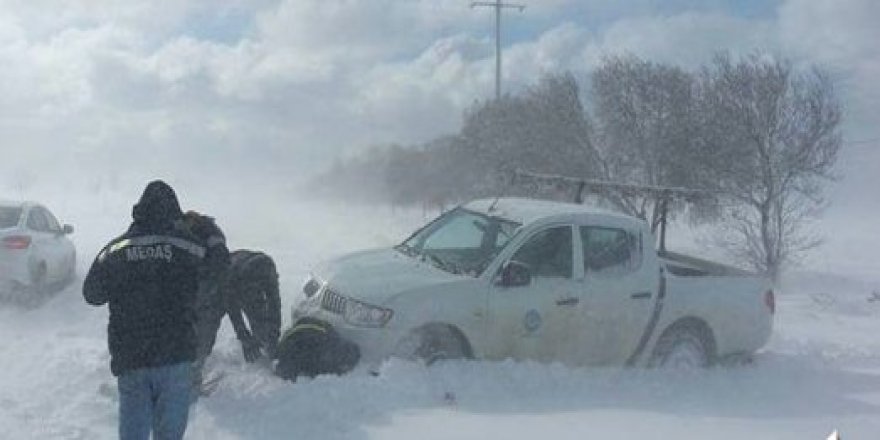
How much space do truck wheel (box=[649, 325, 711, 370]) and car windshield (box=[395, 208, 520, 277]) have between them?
5.97ft

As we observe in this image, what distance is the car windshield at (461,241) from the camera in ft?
28.2

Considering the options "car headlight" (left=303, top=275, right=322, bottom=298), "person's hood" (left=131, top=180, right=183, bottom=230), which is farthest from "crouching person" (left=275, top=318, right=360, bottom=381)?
"person's hood" (left=131, top=180, right=183, bottom=230)

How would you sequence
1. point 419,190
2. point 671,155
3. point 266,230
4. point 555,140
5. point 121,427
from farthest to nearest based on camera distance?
point 419,190 < point 266,230 < point 555,140 < point 671,155 < point 121,427

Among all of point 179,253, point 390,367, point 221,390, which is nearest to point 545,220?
point 390,367

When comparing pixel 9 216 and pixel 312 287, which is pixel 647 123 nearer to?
pixel 9 216

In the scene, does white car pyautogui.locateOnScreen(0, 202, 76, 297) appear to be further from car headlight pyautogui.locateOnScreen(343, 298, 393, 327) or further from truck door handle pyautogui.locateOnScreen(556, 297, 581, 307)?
truck door handle pyautogui.locateOnScreen(556, 297, 581, 307)

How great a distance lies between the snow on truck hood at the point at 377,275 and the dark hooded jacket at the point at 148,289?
8.33 ft

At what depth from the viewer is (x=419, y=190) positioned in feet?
214

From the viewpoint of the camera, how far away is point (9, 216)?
14359 mm

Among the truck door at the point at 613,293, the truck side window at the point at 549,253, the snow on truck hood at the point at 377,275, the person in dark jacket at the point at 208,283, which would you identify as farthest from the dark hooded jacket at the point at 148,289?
the truck door at the point at 613,293

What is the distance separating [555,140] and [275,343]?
2604 centimetres

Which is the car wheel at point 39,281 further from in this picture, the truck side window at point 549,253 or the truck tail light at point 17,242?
the truck side window at point 549,253

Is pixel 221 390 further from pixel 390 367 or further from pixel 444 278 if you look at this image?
pixel 444 278

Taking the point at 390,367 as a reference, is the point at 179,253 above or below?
above
